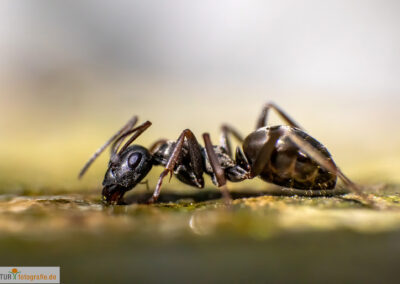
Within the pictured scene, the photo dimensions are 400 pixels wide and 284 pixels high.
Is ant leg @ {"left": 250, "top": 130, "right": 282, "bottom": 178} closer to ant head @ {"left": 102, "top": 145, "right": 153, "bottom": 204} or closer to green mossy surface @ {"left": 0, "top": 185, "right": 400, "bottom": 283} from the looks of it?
ant head @ {"left": 102, "top": 145, "right": 153, "bottom": 204}

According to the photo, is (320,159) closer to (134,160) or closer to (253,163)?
(253,163)

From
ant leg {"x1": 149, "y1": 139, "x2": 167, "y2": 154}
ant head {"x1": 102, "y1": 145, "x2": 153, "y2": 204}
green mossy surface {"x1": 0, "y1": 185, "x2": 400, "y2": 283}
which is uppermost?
ant leg {"x1": 149, "y1": 139, "x2": 167, "y2": 154}

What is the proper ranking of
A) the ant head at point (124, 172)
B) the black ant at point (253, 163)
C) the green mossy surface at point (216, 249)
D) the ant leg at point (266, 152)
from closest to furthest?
the green mossy surface at point (216, 249) → the black ant at point (253, 163) → the ant leg at point (266, 152) → the ant head at point (124, 172)

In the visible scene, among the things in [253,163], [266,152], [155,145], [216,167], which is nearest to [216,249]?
[216,167]

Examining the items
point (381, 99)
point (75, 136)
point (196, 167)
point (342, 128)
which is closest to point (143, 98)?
point (75, 136)

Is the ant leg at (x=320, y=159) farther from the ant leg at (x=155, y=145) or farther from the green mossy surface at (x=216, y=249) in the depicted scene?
the ant leg at (x=155, y=145)

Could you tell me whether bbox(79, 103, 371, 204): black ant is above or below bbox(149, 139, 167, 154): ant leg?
below

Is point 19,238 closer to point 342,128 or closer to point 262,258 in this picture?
point 262,258

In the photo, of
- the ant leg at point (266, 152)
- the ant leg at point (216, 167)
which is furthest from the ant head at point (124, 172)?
the ant leg at point (266, 152)

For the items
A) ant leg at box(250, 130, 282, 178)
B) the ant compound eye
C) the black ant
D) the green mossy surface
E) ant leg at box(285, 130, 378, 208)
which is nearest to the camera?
the green mossy surface

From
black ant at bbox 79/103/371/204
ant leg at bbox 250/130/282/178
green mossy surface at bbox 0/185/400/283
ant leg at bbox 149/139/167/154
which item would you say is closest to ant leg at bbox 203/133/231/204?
black ant at bbox 79/103/371/204
